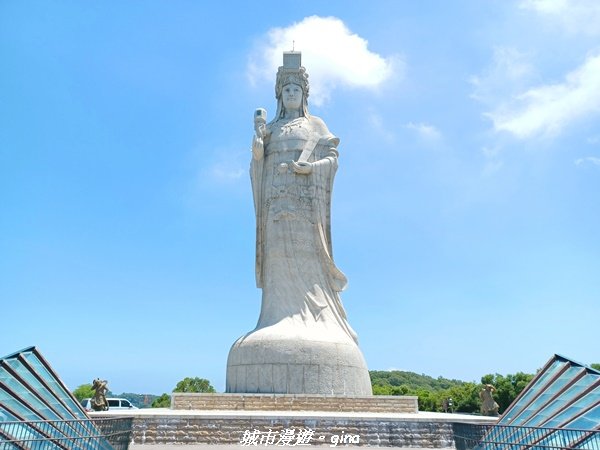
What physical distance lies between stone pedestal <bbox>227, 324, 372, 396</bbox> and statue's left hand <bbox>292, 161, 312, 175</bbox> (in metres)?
4.23

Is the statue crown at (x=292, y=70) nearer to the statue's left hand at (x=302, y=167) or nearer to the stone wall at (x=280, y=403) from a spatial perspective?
the statue's left hand at (x=302, y=167)

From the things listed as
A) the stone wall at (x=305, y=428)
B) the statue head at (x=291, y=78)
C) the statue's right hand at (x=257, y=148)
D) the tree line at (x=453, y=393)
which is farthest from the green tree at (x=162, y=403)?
the stone wall at (x=305, y=428)

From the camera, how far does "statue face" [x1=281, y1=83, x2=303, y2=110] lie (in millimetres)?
15578

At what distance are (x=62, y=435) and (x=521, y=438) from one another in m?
5.02

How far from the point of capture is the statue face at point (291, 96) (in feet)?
51.1

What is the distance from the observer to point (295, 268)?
1460cm

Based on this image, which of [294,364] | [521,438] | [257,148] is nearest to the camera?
[521,438]

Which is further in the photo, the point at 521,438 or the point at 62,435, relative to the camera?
the point at 521,438

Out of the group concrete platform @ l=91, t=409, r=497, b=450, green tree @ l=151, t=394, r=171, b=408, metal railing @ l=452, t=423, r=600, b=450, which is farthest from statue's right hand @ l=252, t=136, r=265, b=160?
green tree @ l=151, t=394, r=171, b=408

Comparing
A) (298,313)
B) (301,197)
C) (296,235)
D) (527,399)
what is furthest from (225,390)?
(527,399)

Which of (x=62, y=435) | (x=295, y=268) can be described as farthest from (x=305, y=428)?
(x=295, y=268)

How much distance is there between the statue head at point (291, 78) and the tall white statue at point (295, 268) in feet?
0.09

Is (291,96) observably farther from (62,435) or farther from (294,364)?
(62,435)

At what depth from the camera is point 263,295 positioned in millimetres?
14859
